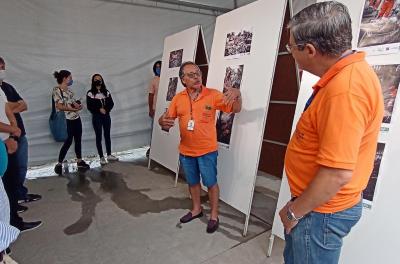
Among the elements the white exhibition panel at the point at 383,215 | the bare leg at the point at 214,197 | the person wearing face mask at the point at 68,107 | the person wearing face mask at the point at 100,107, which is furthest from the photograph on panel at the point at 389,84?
the person wearing face mask at the point at 100,107

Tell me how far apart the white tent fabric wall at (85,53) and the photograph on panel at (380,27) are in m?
4.00

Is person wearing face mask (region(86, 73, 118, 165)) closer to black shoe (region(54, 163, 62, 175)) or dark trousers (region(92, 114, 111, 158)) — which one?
dark trousers (region(92, 114, 111, 158))

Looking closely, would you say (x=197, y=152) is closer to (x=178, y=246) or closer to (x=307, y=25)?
(x=178, y=246)

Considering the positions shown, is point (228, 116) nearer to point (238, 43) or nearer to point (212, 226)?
point (238, 43)

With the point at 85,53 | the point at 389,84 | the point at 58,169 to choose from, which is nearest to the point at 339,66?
the point at 389,84

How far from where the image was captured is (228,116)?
2.51m

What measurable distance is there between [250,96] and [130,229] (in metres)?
1.55

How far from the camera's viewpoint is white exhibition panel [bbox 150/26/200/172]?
3.39 metres

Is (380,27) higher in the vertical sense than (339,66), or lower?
higher

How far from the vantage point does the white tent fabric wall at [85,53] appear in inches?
157

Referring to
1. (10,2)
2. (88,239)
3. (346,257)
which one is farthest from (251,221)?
(10,2)

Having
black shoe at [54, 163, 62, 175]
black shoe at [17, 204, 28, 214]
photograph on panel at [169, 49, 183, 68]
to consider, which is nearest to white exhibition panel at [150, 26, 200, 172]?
photograph on panel at [169, 49, 183, 68]

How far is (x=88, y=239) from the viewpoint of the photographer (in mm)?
2320

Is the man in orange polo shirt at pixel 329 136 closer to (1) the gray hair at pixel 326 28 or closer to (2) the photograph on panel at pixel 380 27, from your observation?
(1) the gray hair at pixel 326 28
